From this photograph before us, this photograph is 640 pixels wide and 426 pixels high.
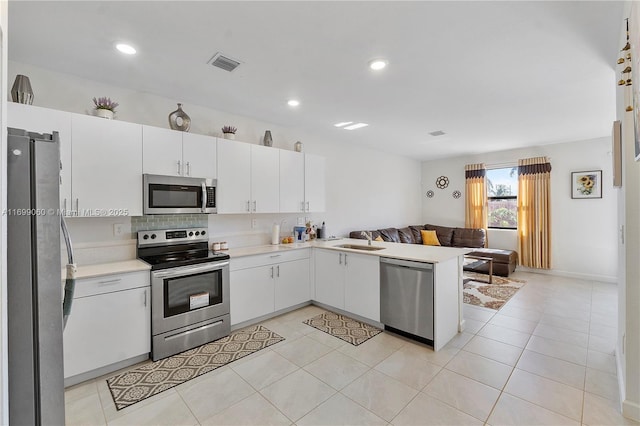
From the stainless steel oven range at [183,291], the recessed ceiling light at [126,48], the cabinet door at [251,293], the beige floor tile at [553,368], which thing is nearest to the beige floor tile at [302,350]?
the cabinet door at [251,293]

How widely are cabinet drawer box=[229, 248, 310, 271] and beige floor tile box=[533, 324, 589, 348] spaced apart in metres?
2.77

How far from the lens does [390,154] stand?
256 inches

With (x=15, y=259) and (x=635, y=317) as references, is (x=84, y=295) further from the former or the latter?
(x=635, y=317)

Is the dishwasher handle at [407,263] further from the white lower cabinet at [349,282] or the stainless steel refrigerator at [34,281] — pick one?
the stainless steel refrigerator at [34,281]

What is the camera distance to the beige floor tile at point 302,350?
8.62 feet

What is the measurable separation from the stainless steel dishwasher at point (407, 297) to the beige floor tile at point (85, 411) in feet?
8.18

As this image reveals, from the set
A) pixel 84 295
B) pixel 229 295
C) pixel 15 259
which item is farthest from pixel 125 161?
pixel 15 259

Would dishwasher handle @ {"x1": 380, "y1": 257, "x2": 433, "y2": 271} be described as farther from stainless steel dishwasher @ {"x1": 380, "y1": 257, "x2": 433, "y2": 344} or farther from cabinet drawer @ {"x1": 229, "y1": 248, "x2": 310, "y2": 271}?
cabinet drawer @ {"x1": 229, "y1": 248, "x2": 310, "y2": 271}

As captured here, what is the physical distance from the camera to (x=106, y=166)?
2527 mm

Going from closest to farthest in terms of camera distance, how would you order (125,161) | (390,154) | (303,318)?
(125,161), (303,318), (390,154)

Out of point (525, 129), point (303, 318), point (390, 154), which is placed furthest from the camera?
point (390, 154)

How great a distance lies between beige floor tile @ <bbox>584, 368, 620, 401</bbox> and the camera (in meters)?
2.12

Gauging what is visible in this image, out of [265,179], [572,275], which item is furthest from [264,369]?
[572,275]

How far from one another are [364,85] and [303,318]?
273cm
